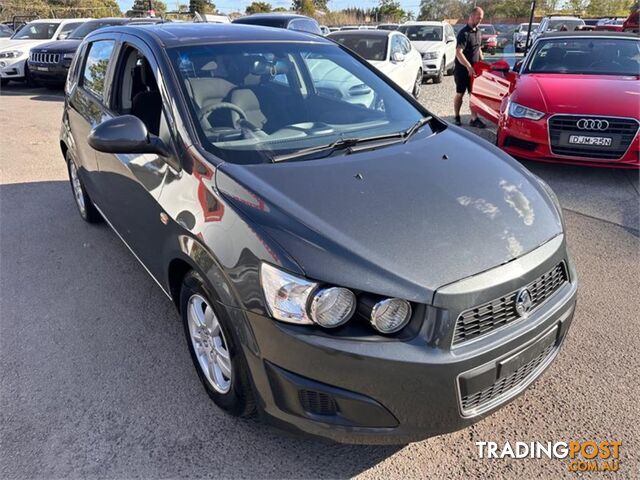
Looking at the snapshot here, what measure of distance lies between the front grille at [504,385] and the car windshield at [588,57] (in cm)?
534

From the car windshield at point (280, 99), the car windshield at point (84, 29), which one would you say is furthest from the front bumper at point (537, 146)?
the car windshield at point (84, 29)

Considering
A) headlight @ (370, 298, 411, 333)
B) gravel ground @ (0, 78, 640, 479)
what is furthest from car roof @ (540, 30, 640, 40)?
headlight @ (370, 298, 411, 333)

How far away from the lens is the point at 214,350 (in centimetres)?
232

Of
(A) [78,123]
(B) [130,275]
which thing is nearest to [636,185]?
(B) [130,275]

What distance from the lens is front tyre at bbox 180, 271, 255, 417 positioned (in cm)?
205

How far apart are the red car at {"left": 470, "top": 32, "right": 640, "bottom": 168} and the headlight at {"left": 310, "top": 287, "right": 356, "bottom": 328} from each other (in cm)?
449

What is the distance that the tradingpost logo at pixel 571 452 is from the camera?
6.95 ft

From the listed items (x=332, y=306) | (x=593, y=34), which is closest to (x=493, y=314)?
(x=332, y=306)

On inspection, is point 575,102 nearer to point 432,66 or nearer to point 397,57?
point 397,57

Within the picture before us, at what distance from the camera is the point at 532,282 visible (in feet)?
6.56

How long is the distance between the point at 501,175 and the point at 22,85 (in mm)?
15250

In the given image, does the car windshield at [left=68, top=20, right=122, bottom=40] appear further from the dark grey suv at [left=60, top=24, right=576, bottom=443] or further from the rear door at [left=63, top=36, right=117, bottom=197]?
the dark grey suv at [left=60, top=24, right=576, bottom=443]

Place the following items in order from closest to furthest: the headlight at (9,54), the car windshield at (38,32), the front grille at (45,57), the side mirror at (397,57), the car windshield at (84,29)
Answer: the side mirror at (397,57) < the front grille at (45,57) < the headlight at (9,54) < the car windshield at (84,29) < the car windshield at (38,32)

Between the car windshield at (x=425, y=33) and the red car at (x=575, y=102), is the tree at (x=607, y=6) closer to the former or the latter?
the car windshield at (x=425, y=33)
